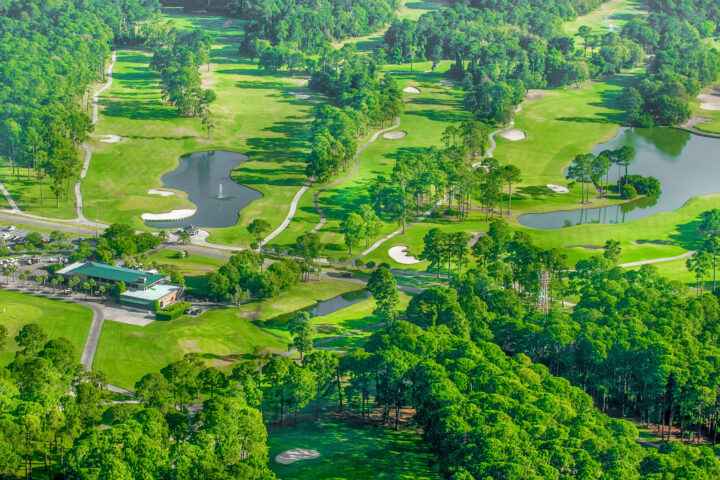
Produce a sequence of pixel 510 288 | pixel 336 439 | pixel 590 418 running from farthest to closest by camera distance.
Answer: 1. pixel 510 288
2. pixel 336 439
3. pixel 590 418

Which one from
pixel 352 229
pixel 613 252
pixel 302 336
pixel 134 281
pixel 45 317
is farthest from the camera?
pixel 352 229

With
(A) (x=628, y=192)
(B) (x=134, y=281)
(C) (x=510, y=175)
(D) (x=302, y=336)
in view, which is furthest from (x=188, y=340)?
(A) (x=628, y=192)

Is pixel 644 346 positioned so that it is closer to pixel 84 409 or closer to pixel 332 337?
pixel 332 337

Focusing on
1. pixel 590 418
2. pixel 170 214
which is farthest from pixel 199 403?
pixel 170 214

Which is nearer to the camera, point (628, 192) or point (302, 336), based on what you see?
point (302, 336)

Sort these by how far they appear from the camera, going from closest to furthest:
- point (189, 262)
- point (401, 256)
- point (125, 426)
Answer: point (125, 426)
point (189, 262)
point (401, 256)

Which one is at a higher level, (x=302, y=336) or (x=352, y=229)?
(x=352, y=229)

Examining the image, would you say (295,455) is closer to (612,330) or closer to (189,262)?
(612,330)
